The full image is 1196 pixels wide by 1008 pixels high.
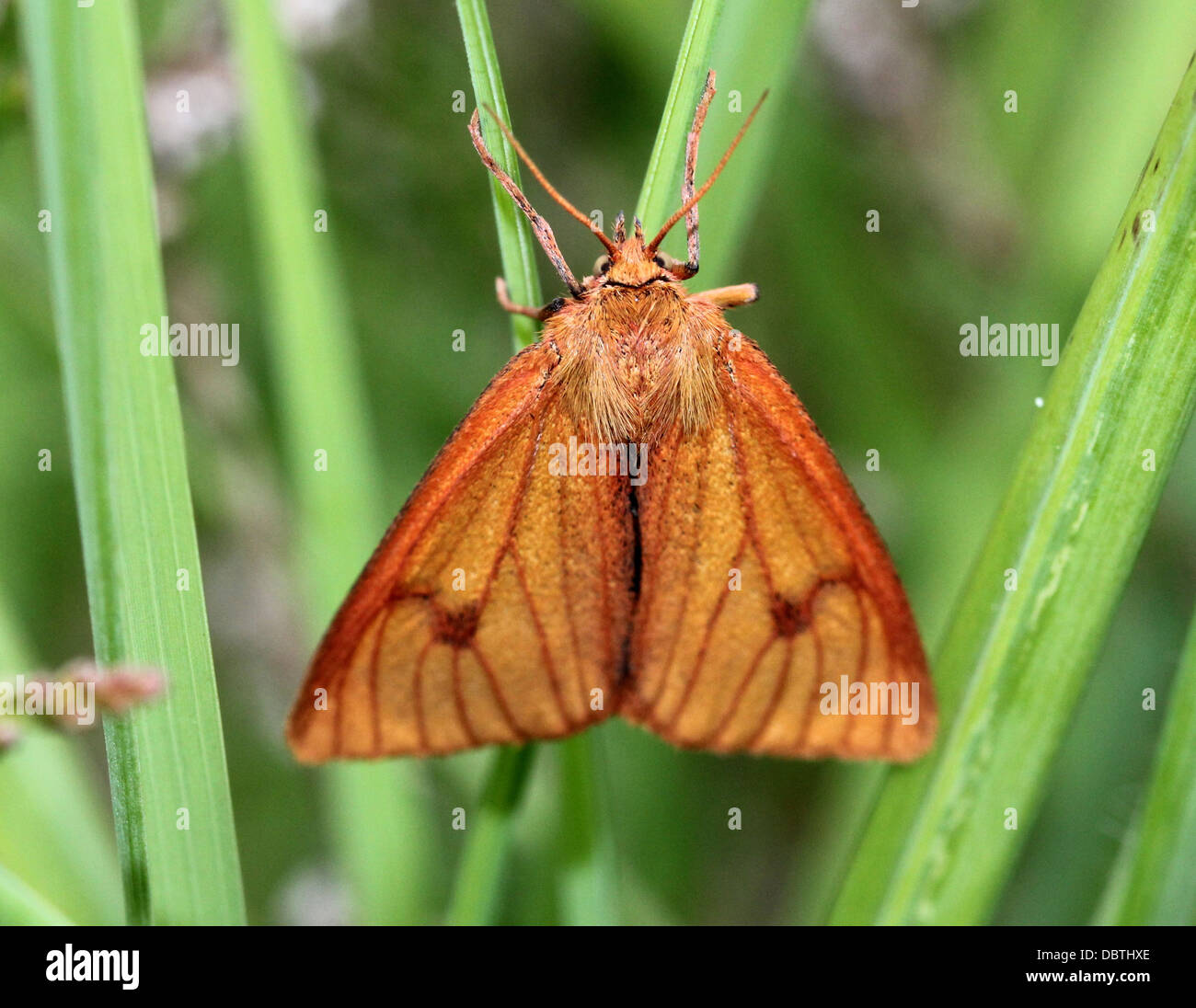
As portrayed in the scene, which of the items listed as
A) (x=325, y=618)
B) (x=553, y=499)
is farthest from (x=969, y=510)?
(x=325, y=618)

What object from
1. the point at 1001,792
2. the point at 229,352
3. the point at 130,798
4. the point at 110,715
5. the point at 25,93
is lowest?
the point at 1001,792

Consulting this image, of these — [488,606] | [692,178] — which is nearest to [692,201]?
[692,178]

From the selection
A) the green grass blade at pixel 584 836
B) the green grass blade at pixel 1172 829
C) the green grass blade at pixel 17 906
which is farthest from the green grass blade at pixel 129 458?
the green grass blade at pixel 1172 829

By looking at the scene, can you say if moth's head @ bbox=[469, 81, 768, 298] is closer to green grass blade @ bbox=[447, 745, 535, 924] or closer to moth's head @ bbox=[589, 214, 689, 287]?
moth's head @ bbox=[589, 214, 689, 287]

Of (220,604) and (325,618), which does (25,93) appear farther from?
(220,604)

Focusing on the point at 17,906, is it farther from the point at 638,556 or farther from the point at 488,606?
the point at 638,556
